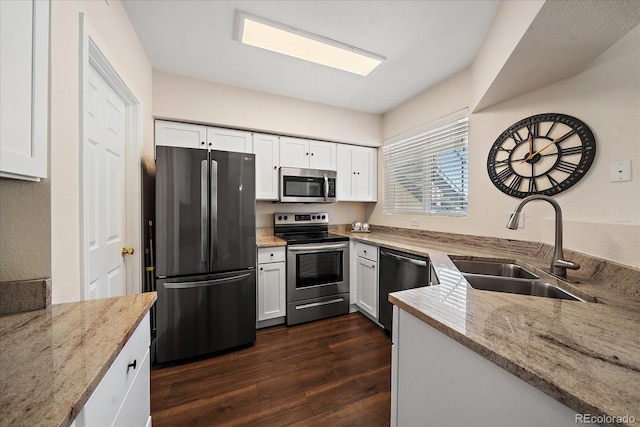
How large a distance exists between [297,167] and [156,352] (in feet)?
7.10

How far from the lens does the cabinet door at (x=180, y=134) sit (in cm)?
230

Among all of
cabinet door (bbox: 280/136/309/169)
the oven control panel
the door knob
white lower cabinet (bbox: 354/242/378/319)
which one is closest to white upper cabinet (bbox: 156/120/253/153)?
cabinet door (bbox: 280/136/309/169)

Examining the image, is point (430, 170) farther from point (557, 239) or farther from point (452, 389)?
point (452, 389)

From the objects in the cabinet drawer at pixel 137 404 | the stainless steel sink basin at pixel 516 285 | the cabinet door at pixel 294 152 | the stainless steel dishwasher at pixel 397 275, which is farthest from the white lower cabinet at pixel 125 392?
the cabinet door at pixel 294 152

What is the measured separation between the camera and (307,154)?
2.94m

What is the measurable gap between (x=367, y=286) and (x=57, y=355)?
2.35 m

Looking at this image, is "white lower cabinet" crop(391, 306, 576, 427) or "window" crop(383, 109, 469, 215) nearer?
"white lower cabinet" crop(391, 306, 576, 427)

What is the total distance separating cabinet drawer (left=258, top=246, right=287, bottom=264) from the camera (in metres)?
2.37

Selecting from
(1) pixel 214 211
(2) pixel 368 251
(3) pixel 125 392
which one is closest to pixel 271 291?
(1) pixel 214 211

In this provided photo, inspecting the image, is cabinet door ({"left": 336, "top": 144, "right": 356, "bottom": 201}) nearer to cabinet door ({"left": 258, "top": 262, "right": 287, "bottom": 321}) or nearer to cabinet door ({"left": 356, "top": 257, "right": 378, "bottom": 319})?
cabinet door ({"left": 356, "top": 257, "right": 378, "bottom": 319})

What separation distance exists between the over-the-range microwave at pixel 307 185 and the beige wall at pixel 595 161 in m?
1.49

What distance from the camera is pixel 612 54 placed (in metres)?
1.33

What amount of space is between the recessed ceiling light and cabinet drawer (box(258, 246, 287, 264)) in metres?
1.77

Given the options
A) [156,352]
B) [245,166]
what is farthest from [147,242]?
[245,166]
